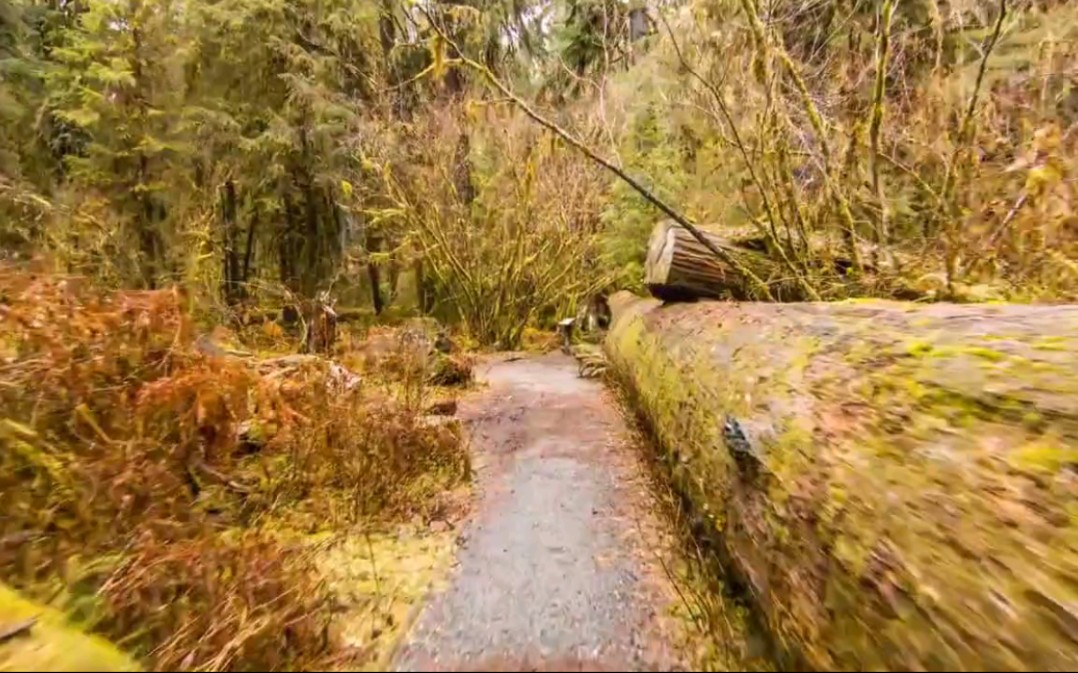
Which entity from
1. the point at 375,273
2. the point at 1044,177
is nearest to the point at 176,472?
the point at 1044,177

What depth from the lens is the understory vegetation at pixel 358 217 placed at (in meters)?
2.66

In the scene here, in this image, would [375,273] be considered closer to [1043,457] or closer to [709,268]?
[709,268]

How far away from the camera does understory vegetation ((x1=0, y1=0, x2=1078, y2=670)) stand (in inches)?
105

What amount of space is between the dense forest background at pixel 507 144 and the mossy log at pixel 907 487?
2294mm

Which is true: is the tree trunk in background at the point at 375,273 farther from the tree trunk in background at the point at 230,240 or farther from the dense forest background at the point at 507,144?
the tree trunk in background at the point at 230,240

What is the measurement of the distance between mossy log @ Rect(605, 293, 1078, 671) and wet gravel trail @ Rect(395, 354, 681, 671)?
1.57 feet

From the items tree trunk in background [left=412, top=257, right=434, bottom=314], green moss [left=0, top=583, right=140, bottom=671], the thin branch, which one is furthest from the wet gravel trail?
tree trunk in background [left=412, top=257, right=434, bottom=314]

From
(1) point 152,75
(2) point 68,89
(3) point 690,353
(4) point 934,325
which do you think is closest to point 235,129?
(1) point 152,75

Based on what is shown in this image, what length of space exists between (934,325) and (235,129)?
10.8 meters

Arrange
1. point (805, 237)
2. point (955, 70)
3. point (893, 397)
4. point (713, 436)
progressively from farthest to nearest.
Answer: point (955, 70) → point (805, 237) → point (713, 436) → point (893, 397)

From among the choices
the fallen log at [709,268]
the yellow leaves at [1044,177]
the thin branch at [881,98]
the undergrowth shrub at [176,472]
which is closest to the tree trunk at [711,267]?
the fallen log at [709,268]

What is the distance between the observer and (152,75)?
9406 millimetres

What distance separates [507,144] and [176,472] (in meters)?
8.32

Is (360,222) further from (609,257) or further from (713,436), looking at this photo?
(713,436)
